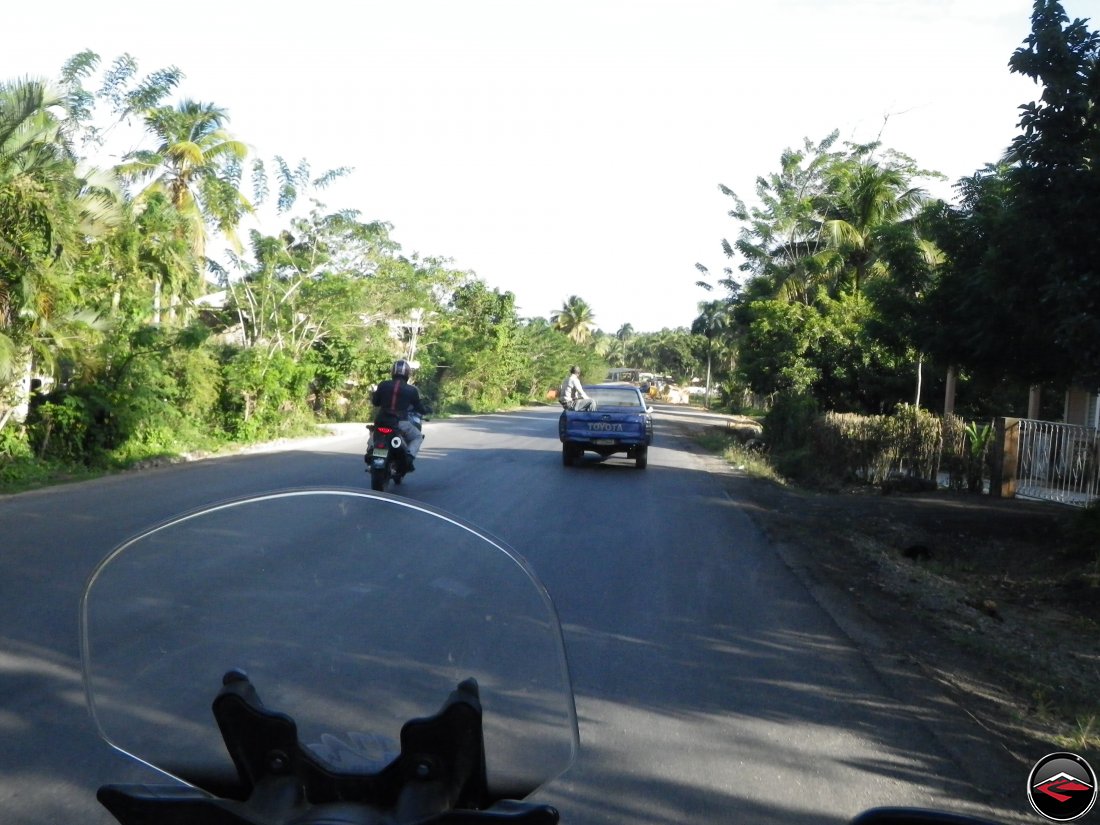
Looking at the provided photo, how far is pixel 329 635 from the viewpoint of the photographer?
2.56 m

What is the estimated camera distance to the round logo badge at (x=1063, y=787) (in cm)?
349

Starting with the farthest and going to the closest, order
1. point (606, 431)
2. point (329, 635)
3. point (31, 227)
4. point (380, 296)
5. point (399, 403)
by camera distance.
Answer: point (380, 296) → point (606, 431) → point (31, 227) → point (399, 403) → point (329, 635)

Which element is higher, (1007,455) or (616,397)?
(616,397)

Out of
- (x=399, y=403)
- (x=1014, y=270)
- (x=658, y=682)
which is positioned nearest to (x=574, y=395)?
(x=399, y=403)

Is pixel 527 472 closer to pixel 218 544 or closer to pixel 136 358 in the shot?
pixel 136 358

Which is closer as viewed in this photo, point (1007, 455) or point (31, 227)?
point (31, 227)

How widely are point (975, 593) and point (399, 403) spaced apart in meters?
7.39

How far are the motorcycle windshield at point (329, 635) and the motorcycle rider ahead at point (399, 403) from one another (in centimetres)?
1146

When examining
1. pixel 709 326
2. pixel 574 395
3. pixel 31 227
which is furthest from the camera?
pixel 709 326

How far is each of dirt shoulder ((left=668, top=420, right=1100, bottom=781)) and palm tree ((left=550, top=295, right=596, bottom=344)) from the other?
3681 inches

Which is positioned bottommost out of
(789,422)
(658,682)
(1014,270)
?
(658,682)

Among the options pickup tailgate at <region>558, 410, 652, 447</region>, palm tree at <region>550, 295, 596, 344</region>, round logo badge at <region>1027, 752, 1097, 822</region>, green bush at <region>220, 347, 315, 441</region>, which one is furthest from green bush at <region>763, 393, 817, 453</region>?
palm tree at <region>550, 295, 596, 344</region>

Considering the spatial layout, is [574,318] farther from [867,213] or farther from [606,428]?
[606,428]

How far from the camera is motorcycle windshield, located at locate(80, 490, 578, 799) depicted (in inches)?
96.7
